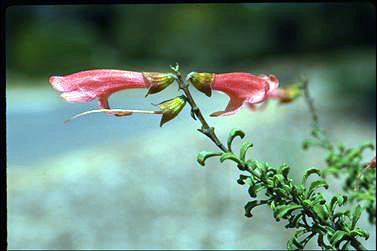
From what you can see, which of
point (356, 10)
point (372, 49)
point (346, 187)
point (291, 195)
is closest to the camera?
point (291, 195)

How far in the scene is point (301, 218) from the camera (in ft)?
1.79

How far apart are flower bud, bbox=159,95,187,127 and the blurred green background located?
0.67 meters

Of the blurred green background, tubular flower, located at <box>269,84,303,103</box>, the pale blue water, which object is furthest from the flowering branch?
the pale blue water

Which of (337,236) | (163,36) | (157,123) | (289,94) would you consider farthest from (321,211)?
(163,36)

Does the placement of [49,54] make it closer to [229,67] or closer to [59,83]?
[229,67]

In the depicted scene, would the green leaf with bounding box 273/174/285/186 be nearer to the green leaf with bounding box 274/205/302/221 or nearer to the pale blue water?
the green leaf with bounding box 274/205/302/221

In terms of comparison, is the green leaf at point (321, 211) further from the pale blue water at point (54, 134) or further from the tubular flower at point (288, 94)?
the pale blue water at point (54, 134)

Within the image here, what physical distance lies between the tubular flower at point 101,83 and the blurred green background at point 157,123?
643 mm

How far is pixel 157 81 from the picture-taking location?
0.56 meters

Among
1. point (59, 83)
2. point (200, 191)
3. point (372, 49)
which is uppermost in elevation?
point (372, 49)

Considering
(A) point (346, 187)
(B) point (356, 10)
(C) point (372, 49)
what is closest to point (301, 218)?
(A) point (346, 187)

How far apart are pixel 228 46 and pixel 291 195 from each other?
6.79 m

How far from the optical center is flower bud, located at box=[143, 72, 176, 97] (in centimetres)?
55

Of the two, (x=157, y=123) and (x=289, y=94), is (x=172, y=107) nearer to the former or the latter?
(x=289, y=94)
